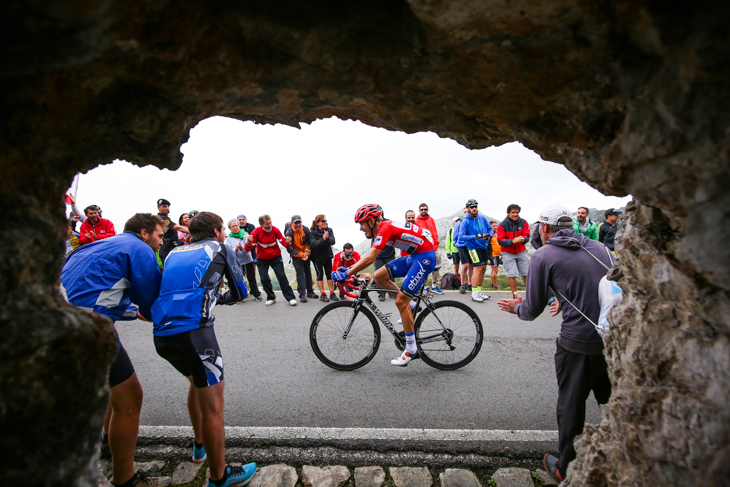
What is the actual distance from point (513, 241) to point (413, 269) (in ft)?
13.2

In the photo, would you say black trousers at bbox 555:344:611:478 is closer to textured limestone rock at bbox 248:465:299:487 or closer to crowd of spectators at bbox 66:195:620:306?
textured limestone rock at bbox 248:465:299:487

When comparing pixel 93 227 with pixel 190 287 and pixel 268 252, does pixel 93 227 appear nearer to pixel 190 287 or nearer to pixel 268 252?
pixel 268 252

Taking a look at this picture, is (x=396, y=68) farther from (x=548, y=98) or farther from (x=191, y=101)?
(x=191, y=101)

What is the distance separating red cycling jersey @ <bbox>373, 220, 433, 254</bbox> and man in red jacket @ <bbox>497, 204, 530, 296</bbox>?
3.69m

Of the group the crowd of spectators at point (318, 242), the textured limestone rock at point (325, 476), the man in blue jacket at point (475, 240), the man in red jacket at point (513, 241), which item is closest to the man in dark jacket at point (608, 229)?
the crowd of spectators at point (318, 242)

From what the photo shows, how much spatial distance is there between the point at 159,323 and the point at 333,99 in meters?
2.01

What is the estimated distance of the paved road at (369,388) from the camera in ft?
10.7

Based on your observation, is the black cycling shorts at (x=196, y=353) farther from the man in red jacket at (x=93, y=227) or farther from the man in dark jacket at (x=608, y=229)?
the man in dark jacket at (x=608, y=229)

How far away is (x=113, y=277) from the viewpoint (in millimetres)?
2486

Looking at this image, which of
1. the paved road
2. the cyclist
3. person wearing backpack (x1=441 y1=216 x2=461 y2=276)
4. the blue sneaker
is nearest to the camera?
the blue sneaker

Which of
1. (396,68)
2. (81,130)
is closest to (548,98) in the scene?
(396,68)

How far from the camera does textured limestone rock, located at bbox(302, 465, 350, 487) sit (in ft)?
8.02

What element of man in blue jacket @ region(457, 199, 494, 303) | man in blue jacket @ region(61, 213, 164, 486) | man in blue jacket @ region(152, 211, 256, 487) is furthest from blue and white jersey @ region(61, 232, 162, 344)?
man in blue jacket @ region(457, 199, 494, 303)

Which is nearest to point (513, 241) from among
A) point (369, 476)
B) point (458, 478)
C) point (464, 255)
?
point (464, 255)
